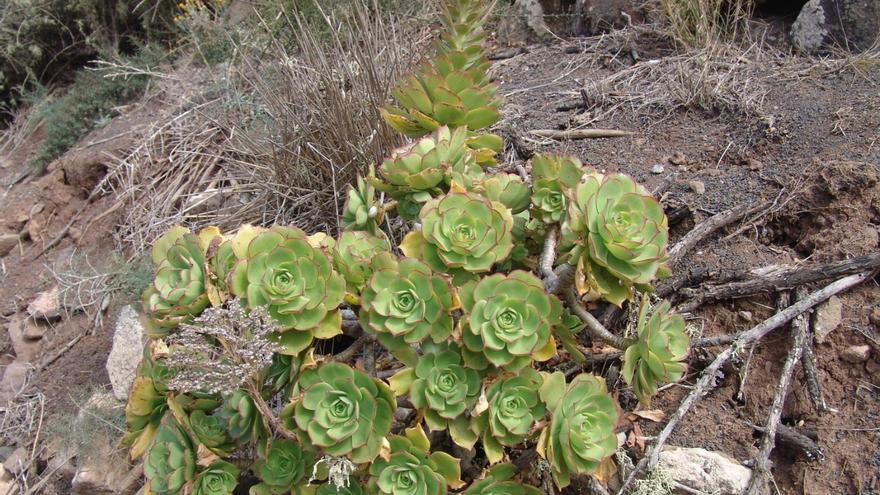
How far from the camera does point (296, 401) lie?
1.51 metres

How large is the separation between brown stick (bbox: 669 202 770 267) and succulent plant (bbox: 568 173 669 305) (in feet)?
1.74

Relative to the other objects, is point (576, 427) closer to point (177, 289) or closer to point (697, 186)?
point (177, 289)

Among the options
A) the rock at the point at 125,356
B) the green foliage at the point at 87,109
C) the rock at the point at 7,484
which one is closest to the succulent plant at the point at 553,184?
the rock at the point at 125,356

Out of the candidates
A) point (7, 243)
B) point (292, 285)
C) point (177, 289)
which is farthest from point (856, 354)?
point (7, 243)

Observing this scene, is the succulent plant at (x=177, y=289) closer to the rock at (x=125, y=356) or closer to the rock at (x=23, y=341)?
the rock at (x=125, y=356)

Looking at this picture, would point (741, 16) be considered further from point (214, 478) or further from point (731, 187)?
point (214, 478)

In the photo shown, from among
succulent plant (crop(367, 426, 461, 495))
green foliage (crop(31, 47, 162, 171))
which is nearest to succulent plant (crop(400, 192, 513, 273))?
succulent plant (crop(367, 426, 461, 495))

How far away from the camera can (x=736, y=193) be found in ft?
7.61

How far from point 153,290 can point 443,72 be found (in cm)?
97

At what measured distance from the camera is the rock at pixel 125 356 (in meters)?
2.56

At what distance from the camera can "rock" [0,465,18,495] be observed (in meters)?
2.59

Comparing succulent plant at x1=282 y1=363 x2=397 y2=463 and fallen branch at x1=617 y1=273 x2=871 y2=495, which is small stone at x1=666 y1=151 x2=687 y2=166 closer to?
fallen branch at x1=617 y1=273 x2=871 y2=495

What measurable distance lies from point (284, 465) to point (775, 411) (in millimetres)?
1220

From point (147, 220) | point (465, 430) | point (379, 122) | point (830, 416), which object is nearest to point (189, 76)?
point (147, 220)
